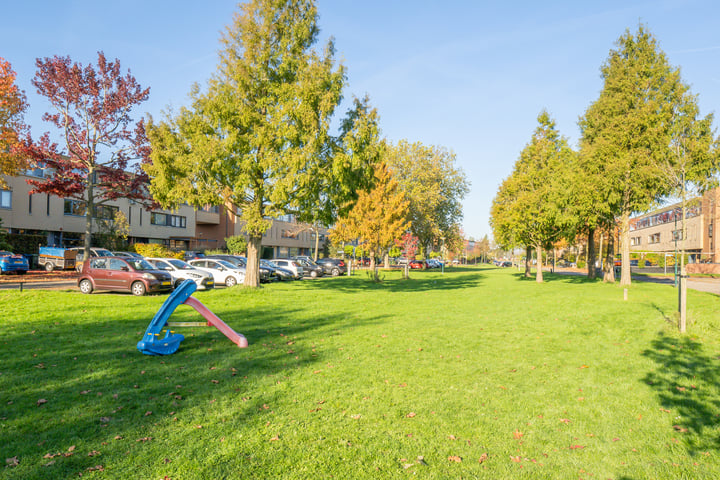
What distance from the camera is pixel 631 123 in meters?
25.1

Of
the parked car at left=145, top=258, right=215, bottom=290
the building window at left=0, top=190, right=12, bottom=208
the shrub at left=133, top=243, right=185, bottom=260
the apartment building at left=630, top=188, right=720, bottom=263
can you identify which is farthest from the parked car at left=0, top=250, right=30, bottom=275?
the apartment building at left=630, top=188, right=720, bottom=263

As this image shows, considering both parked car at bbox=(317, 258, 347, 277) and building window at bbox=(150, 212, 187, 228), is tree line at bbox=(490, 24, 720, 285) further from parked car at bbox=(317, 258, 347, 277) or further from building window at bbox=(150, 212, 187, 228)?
building window at bbox=(150, 212, 187, 228)

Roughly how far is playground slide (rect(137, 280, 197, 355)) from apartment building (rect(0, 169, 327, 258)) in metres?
11.2

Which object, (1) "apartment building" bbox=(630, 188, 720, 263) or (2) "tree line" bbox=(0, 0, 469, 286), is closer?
(2) "tree line" bbox=(0, 0, 469, 286)

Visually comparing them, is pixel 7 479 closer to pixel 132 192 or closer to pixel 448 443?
→ pixel 448 443

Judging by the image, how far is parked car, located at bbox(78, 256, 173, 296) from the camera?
17203 mm

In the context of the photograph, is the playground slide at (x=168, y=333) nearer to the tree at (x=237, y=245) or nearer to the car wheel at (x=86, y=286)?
the car wheel at (x=86, y=286)

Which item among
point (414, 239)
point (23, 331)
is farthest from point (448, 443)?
point (414, 239)

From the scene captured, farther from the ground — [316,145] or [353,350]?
[316,145]

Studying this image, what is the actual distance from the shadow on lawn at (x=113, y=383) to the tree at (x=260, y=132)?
8.28 m

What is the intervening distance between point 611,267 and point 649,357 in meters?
25.2

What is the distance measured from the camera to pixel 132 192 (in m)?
27.1

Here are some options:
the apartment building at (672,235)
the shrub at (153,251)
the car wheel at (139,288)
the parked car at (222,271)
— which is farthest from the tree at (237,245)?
the apartment building at (672,235)

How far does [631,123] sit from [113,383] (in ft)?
93.8
